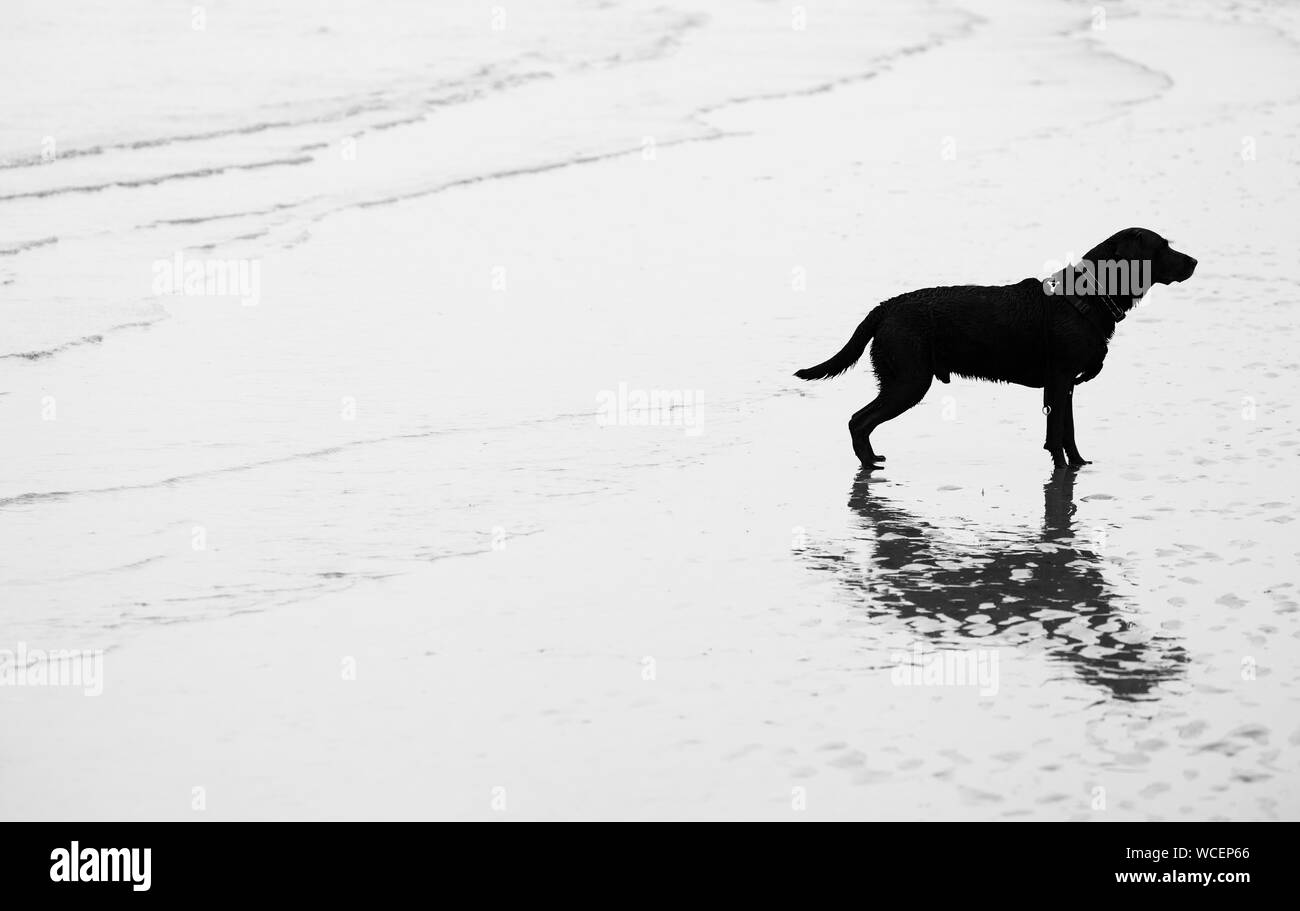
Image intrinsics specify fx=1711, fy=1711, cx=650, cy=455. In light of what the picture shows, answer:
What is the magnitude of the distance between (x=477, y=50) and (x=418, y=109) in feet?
13.2

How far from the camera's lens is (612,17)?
2880 centimetres

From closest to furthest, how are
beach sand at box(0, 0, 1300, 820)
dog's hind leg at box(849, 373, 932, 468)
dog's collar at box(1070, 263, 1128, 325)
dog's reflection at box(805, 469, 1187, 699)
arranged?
beach sand at box(0, 0, 1300, 820) < dog's reflection at box(805, 469, 1187, 699) < dog's collar at box(1070, 263, 1128, 325) < dog's hind leg at box(849, 373, 932, 468)

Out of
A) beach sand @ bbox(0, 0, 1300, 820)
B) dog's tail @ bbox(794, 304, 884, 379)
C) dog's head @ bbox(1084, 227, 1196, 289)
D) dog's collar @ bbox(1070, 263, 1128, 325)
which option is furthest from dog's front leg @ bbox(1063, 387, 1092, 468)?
dog's tail @ bbox(794, 304, 884, 379)

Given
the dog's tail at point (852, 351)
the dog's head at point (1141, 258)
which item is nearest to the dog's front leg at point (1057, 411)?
the dog's head at point (1141, 258)

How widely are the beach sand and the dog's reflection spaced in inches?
0.9

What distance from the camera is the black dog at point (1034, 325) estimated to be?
8141mm

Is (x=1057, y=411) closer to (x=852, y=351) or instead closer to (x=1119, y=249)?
(x=1119, y=249)

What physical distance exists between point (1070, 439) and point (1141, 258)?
0.93 meters

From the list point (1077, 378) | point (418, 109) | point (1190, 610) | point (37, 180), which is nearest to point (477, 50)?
point (418, 109)

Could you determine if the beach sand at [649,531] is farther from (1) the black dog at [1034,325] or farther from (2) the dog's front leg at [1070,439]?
(1) the black dog at [1034,325]

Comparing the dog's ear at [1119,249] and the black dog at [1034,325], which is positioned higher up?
the dog's ear at [1119,249]

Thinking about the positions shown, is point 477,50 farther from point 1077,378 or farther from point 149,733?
point 149,733

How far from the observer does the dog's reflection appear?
5.99m

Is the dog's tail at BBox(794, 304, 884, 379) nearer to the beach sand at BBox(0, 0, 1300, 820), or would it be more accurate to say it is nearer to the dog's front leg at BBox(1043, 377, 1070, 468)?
Result: the beach sand at BBox(0, 0, 1300, 820)
